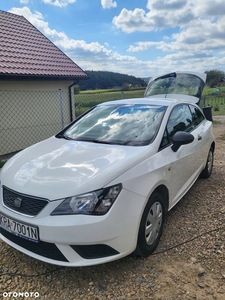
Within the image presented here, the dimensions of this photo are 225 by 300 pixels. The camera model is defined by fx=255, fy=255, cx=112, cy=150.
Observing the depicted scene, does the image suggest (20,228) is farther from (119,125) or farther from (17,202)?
(119,125)

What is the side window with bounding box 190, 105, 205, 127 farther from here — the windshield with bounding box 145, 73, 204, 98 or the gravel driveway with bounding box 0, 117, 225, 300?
the windshield with bounding box 145, 73, 204, 98

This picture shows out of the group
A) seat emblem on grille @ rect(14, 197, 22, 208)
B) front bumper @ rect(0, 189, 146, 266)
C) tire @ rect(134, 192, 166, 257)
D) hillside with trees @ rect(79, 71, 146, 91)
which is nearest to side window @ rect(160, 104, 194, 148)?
tire @ rect(134, 192, 166, 257)

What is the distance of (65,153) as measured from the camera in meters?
2.84

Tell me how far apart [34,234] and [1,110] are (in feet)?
18.1

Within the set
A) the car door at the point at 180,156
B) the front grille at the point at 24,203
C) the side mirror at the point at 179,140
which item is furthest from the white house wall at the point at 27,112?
the front grille at the point at 24,203

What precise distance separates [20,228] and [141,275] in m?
1.19


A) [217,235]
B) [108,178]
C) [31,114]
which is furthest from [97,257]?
[31,114]

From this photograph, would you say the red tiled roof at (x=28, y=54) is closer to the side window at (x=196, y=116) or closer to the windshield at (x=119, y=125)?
the windshield at (x=119, y=125)

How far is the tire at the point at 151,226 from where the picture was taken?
2.42 meters

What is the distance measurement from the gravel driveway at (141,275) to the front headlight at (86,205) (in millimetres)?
705

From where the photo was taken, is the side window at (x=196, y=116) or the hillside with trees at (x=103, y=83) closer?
the side window at (x=196, y=116)

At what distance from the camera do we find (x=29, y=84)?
7652 millimetres

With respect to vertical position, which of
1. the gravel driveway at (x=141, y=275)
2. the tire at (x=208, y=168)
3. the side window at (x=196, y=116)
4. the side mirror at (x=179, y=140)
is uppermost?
the side window at (x=196, y=116)

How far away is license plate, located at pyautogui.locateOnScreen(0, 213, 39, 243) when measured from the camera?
7.13ft
